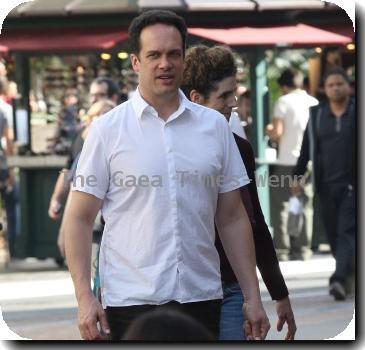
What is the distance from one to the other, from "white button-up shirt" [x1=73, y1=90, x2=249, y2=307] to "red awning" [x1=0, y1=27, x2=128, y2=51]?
894 cm

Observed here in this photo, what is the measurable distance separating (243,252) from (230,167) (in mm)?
346

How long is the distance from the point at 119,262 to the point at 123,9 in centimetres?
937

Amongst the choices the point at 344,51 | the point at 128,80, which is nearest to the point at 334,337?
the point at 128,80

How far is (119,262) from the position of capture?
15.3 ft

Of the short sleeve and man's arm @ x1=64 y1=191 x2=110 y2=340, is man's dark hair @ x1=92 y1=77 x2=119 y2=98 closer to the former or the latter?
the short sleeve

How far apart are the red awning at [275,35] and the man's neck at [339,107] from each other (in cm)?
276

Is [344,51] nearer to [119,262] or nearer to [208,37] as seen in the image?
[208,37]

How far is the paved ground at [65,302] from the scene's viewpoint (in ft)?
31.2

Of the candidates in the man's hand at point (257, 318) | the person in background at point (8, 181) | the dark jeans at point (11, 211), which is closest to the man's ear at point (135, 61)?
the man's hand at point (257, 318)

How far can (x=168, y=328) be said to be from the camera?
302 centimetres

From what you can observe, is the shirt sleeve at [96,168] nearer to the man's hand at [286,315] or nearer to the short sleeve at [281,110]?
the man's hand at [286,315]

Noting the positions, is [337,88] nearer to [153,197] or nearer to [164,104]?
[164,104]

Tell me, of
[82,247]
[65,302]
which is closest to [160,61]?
[82,247]

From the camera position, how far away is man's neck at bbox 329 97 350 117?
10.8m
